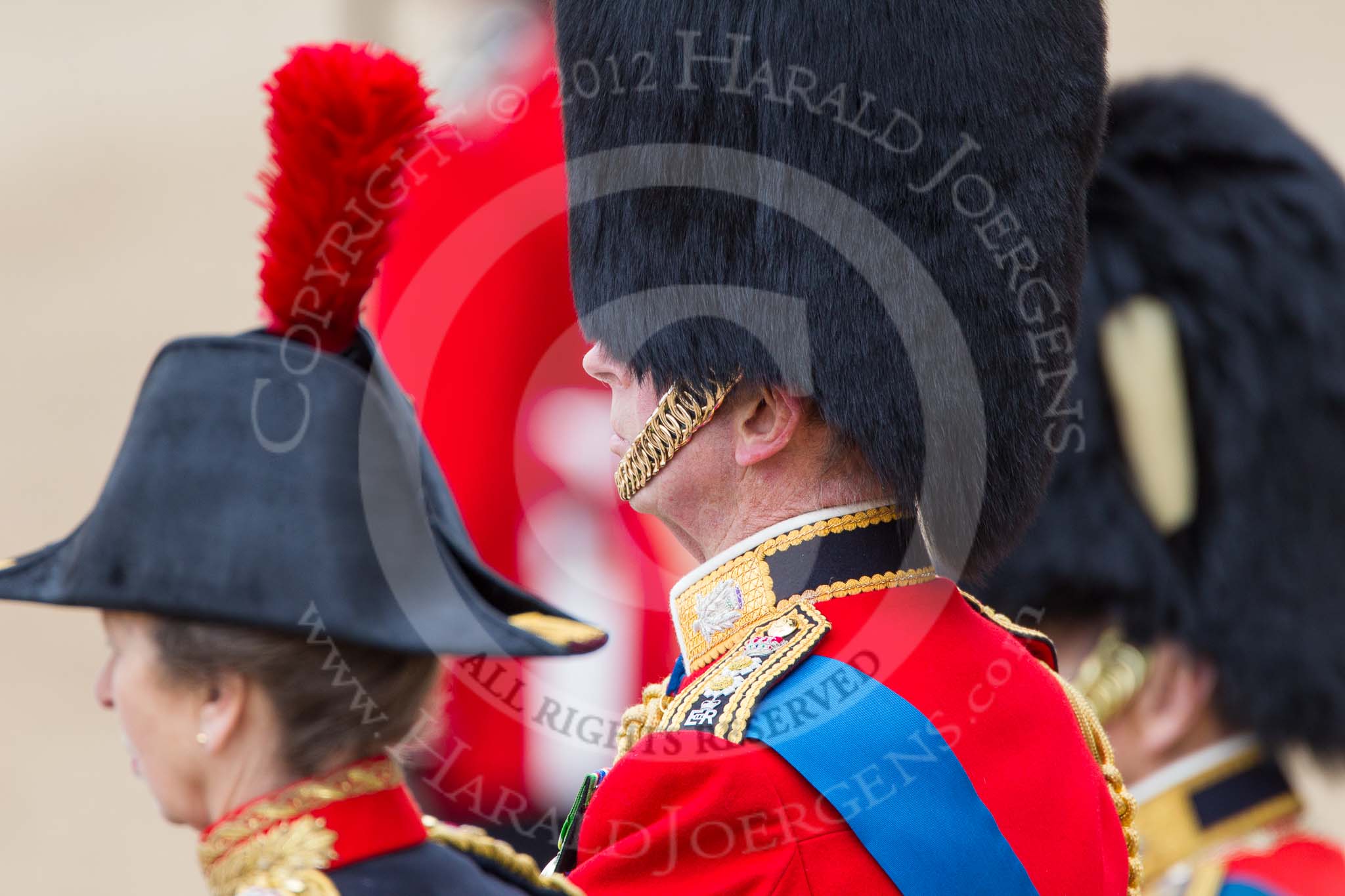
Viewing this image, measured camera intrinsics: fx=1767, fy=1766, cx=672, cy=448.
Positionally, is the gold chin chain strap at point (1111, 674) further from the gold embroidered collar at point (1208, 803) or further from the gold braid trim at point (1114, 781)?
the gold braid trim at point (1114, 781)

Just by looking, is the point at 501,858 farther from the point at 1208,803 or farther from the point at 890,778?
the point at 1208,803

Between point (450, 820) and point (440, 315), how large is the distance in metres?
1.12

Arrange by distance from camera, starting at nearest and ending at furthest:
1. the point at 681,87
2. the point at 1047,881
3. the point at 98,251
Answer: the point at 1047,881
the point at 681,87
the point at 98,251

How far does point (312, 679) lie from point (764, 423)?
0.69m

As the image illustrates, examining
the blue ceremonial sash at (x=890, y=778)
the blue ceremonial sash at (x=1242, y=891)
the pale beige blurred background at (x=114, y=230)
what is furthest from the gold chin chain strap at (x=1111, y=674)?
the blue ceremonial sash at (x=890, y=778)

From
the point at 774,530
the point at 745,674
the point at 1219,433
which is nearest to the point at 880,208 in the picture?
the point at 774,530

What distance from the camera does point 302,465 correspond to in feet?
5.73

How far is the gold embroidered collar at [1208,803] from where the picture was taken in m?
3.09

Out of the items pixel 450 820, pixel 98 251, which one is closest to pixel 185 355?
pixel 450 820

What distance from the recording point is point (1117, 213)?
340cm

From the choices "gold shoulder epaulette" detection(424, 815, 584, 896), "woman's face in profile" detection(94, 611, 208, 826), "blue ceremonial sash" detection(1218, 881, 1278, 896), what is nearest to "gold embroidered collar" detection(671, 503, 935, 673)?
"gold shoulder epaulette" detection(424, 815, 584, 896)

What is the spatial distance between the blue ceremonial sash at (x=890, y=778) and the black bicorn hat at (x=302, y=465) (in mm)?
275

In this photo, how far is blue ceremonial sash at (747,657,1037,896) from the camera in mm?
1943

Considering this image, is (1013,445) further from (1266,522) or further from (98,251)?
(98,251)
